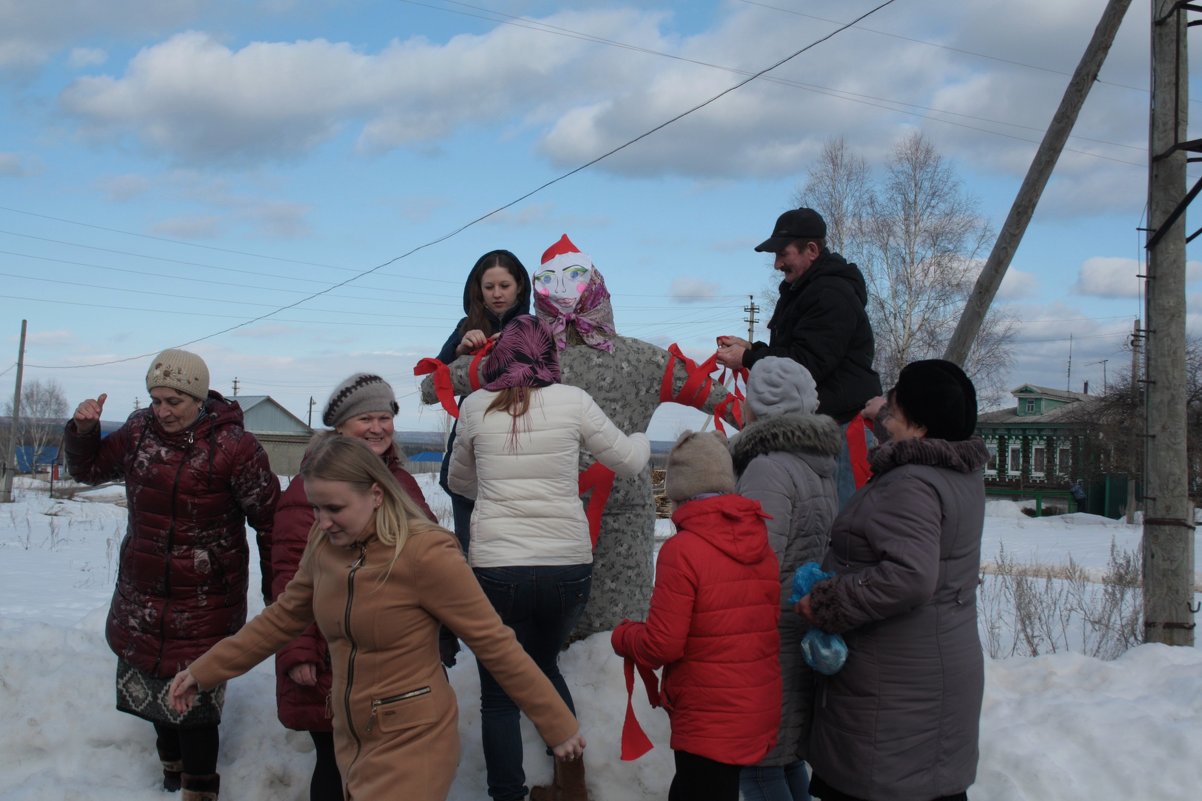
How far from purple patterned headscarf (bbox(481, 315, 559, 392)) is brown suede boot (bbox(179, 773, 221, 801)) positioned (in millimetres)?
2080

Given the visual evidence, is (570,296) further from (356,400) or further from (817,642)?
(817,642)

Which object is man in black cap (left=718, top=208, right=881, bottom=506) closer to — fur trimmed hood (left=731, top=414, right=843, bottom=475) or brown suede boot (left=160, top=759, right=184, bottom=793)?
fur trimmed hood (left=731, top=414, right=843, bottom=475)

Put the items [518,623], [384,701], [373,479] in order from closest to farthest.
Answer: [384,701], [373,479], [518,623]

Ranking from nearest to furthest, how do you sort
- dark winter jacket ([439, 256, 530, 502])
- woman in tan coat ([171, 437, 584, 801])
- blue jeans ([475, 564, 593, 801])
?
1. woman in tan coat ([171, 437, 584, 801])
2. blue jeans ([475, 564, 593, 801])
3. dark winter jacket ([439, 256, 530, 502])

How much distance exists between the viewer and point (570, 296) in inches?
175

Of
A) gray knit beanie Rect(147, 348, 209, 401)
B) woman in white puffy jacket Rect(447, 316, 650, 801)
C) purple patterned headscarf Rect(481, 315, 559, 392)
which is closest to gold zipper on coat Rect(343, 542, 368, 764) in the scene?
woman in white puffy jacket Rect(447, 316, 650, 801)

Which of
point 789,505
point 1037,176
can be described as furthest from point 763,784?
point 1037,176

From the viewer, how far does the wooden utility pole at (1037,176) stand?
24.0 feet

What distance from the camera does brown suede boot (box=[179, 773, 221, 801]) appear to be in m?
4.22

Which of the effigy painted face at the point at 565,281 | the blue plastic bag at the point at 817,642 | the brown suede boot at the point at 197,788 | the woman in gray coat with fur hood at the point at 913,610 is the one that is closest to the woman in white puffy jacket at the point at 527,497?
the effigy painted face at the point at 565,281

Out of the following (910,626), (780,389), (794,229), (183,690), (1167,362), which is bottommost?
(183,690)

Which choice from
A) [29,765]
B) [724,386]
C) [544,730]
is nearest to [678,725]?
[544,730]

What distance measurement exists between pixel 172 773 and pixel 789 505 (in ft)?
9.89

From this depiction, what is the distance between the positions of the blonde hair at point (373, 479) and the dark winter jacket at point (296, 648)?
0.45 m
